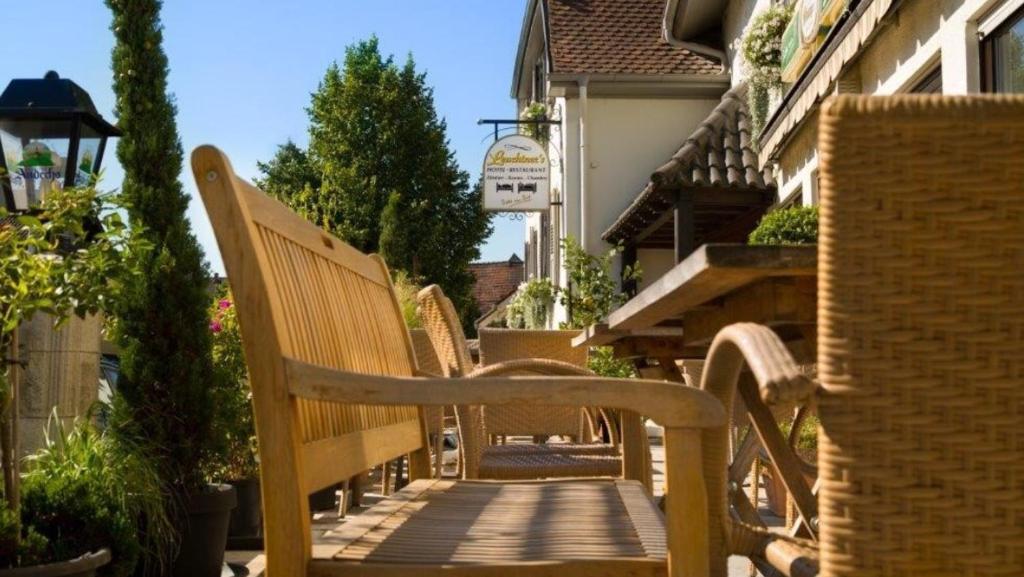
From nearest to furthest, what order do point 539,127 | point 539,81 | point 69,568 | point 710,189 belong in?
point 69,568 < point 710,189 < point 539,127 < point 539,81

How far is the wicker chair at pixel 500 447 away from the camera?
11.3 feet

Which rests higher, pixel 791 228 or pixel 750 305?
pixel 791 228

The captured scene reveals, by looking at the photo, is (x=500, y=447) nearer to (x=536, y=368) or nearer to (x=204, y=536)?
(x=536, y=368)

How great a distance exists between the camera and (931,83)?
7.05m

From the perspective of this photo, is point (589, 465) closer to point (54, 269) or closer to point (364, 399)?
point (54, 269)

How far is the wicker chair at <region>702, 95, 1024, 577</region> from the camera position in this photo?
4.14 ft

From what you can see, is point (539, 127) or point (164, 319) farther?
point (539, 127)

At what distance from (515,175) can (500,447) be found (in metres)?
11.5

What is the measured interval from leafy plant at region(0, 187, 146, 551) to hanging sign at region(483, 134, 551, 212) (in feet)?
39.1

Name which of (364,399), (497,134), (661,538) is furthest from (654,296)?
(497,134)

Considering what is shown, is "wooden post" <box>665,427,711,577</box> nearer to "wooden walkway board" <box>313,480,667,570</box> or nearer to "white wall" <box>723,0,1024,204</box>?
"wooden walkway board" <box>313,480,667,570</box>

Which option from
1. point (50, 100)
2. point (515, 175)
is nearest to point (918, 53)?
point (50, 100)

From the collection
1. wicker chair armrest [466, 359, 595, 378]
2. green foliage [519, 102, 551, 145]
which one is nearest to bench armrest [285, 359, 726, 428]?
wicker chair armrest [466, 359, 595, 378]

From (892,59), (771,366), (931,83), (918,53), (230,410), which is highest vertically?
(892,59)
